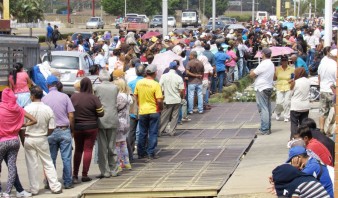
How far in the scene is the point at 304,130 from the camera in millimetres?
12094

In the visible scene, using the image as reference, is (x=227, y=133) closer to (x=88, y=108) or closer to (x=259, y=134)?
(x=259, y=134)

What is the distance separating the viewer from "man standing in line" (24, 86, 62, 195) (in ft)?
42.0

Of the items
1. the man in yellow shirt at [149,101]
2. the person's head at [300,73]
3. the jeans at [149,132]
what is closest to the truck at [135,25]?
the person's head at [300,73]

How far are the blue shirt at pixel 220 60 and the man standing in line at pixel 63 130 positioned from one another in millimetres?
13549

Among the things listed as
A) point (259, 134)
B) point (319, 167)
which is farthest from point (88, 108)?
point (259, 134)

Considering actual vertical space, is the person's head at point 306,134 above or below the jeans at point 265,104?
above

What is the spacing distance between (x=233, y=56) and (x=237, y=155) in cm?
1368

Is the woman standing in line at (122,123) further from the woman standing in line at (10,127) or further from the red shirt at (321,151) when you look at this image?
the red shirt at (321,151)

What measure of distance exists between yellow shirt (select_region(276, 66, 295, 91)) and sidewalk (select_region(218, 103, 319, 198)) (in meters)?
0.88

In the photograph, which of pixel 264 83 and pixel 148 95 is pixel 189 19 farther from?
pixel 148 95

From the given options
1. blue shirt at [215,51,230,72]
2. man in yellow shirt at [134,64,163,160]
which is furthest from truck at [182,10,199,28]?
man in yellow shirt at [134,64,163,160]

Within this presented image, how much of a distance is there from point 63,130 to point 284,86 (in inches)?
340

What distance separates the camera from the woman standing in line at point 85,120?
13.7m

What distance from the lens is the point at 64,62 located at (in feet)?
88.1
